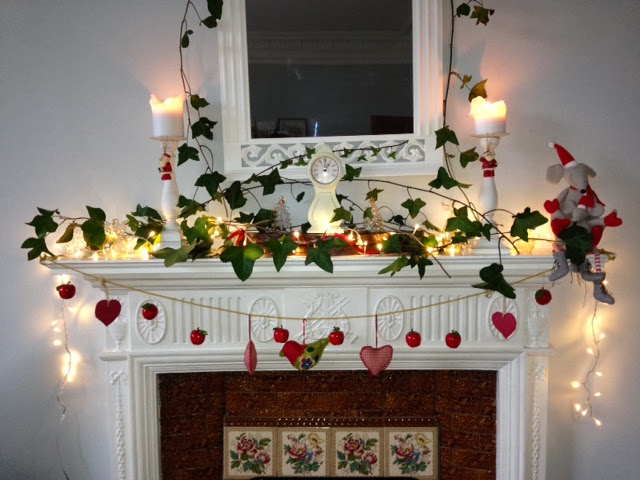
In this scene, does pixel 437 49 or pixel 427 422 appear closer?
pixel 437 49

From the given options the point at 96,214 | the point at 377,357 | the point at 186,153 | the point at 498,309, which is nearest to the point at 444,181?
the point at 498,309

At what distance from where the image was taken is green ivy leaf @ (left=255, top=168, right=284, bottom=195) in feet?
5.17

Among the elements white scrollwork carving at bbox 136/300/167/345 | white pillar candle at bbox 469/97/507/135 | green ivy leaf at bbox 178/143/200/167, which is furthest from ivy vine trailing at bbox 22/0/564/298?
white scrollwork carving at bbox 136/300/167/345

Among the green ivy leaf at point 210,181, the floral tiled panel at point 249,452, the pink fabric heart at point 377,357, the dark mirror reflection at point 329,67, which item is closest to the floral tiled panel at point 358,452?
the floral tiled panel at point 249,452

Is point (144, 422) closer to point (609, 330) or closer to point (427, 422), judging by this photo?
point (427, 422)

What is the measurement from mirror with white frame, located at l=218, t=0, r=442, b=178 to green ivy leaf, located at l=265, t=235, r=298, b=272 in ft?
1.14

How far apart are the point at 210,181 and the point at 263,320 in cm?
45

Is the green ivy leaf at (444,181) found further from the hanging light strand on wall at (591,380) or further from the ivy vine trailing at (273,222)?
the hanging light strand on wall at (591,380)

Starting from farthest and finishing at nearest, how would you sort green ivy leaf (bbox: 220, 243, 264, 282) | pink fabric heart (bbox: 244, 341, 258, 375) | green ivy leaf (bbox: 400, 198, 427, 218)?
1. green ivy leaf (bbox: 400, 198, 427, 218)
2. pink fabric heart (bbox: 244, 341, 258, 375)
3. green ivy leaf (bbox: 220, 243, 264, 282)

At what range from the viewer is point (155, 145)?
1715 mm

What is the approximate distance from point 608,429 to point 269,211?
53.6 inches

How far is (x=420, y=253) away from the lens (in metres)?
1.42

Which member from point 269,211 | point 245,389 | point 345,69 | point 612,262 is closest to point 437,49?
point 345,69

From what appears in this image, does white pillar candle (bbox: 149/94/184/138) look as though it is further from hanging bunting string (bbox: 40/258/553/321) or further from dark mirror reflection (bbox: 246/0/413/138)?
hanging bunting string (bbox: 40/258/553/321)
